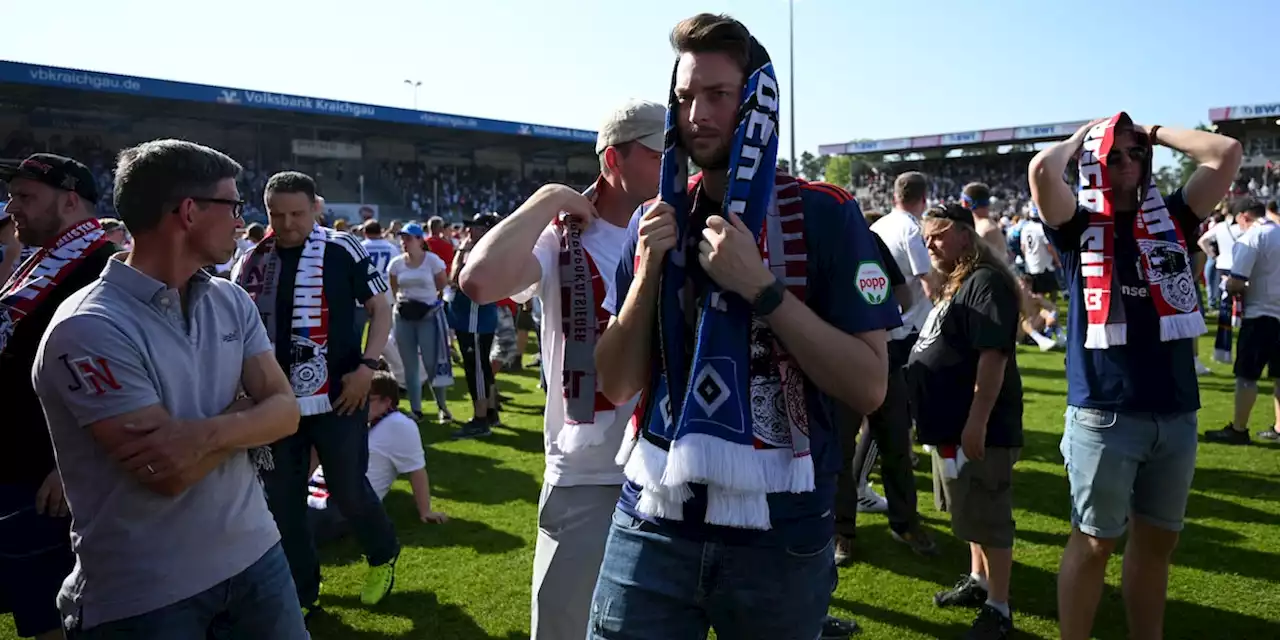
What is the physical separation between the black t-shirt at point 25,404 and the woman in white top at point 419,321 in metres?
5.62

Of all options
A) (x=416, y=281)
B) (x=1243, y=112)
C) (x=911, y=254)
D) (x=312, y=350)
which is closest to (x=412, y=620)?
(x=312, y=350)

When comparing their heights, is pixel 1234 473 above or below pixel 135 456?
below

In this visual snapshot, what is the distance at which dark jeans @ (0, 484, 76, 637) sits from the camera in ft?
9.81

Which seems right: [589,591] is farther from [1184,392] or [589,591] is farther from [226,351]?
[1184,392]

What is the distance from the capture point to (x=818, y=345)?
1.69m

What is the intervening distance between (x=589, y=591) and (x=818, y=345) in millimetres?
1334

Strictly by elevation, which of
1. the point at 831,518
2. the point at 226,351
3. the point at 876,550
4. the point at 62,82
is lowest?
the point at 876,550

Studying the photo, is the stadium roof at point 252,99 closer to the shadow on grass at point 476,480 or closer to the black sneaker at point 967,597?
the shadow on grass at point 476,480

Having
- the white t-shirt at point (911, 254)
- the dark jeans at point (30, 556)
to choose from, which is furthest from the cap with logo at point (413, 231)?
the dark jeans at point (30, 556)

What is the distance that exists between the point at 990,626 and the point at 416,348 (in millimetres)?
6474

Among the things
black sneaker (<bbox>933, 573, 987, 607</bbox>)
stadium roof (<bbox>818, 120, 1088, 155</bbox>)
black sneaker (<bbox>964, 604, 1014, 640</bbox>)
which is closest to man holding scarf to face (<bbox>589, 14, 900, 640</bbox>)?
black sneaker (<bbox>964, 604, 1014, 640</bbox>)

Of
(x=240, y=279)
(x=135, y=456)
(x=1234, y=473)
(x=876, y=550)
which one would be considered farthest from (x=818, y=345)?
(x=1234, y=473)

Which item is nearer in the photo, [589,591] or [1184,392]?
[589,591]

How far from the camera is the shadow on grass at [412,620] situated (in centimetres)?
415
